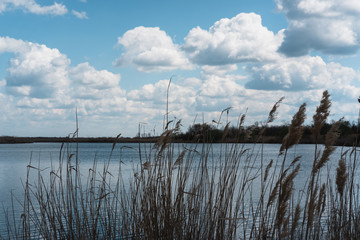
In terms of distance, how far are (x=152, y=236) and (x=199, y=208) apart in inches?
23.1

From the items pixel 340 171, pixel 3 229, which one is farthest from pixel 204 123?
pixel 3 229

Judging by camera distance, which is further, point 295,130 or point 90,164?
point 90,164

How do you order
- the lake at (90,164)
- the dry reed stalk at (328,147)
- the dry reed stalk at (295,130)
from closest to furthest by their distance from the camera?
the dry reed stalk at (295,130) < the dry reed stalk at (328,147) < the lake at (90,164)

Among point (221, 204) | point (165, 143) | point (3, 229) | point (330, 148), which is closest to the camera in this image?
point (330, 148)

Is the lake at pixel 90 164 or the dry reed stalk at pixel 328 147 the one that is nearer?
the dry reed stalk at pixel 328 147

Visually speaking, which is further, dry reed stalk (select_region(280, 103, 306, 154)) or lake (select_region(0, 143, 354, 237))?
lake (select_region(0, 143, 354, 237))

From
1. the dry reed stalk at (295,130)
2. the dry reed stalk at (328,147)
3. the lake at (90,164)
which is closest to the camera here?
the dry reed stalk at (295,130)

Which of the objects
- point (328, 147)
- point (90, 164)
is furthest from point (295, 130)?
point (90, 164)

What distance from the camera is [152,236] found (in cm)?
331

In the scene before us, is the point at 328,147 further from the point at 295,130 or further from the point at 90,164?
the point at 90,164

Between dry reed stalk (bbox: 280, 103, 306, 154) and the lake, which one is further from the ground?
dry reed stalk (bbox: 280, 103, 306, 154)

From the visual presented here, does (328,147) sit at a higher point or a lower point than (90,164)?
higher

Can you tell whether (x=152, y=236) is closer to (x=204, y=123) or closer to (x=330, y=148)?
(x=204, y=123)

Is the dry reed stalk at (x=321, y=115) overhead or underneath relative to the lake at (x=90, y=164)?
overhead
